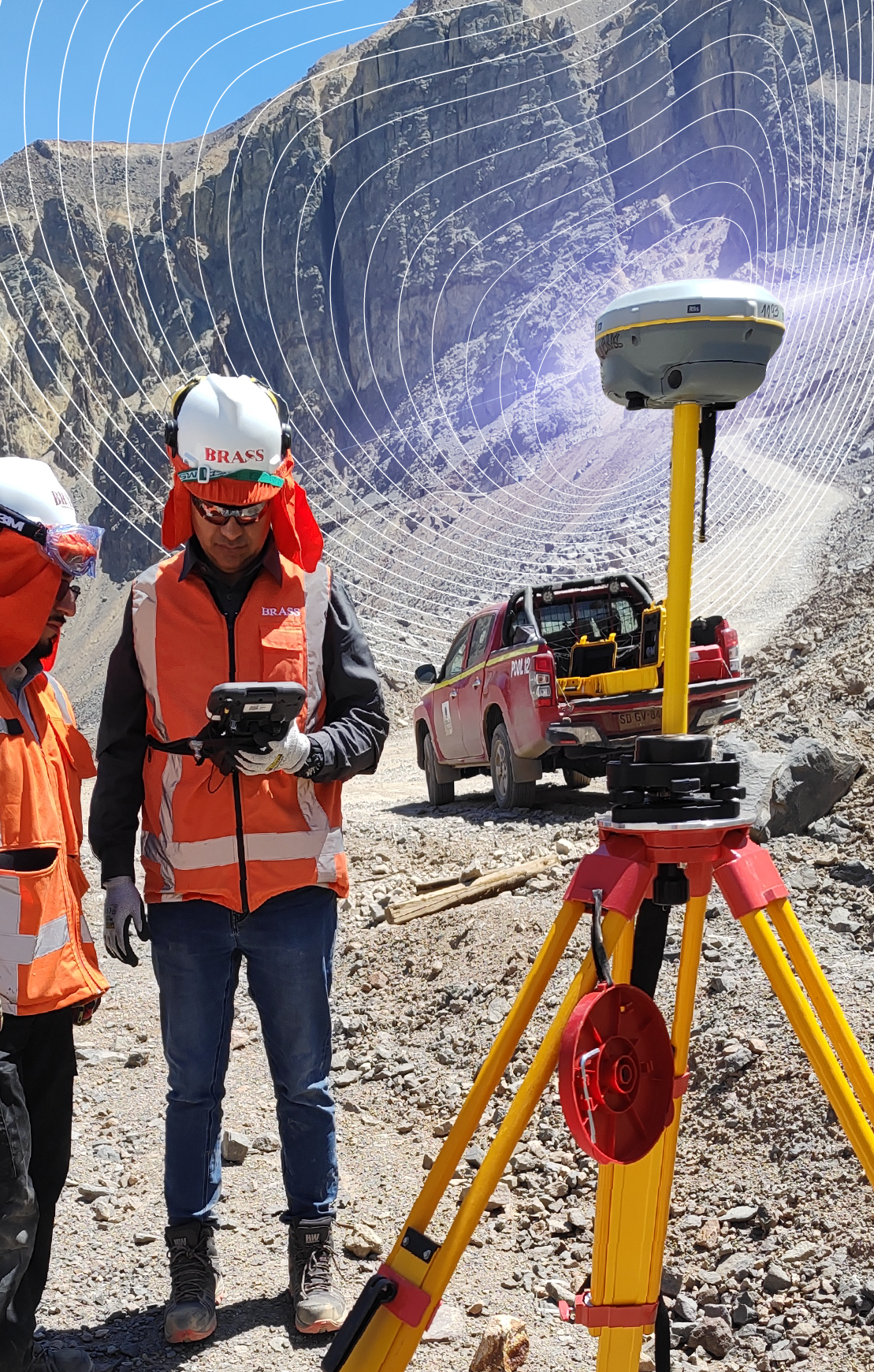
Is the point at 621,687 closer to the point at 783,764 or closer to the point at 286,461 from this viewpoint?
the point at 783,764

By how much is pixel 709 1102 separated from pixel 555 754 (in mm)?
5400

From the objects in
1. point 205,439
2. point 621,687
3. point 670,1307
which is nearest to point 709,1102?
point 670,1307

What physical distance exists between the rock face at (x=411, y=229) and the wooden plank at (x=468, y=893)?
183 ft

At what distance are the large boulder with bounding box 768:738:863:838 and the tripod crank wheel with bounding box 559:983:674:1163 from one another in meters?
5.02

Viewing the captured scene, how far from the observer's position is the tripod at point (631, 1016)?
176 centimetres

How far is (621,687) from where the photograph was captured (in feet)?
28.7

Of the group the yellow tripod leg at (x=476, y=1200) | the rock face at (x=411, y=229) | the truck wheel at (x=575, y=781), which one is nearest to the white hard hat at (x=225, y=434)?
the yellow tripod leg at (x=476, y=1200)

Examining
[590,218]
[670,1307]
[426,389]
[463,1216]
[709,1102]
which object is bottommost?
[670,1307]

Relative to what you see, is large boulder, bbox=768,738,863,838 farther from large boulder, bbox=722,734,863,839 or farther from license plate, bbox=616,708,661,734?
license plate, bbox=616,708,661,734

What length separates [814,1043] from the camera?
1.75 meters

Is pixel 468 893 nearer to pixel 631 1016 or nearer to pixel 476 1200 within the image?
pixel 476 1200

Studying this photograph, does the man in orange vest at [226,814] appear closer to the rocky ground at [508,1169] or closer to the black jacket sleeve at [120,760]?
the black jacket sleeve at [120,760]

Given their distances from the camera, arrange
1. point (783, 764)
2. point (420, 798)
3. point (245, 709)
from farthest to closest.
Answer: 1. point (420, 798)
2. point (783, 764)
3. point (245, 709)

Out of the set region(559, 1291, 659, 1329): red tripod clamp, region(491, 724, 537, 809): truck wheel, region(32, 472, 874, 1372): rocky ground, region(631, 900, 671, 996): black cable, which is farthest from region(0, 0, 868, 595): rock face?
region(559, 1291, 659, 1329): red tripod clamp
